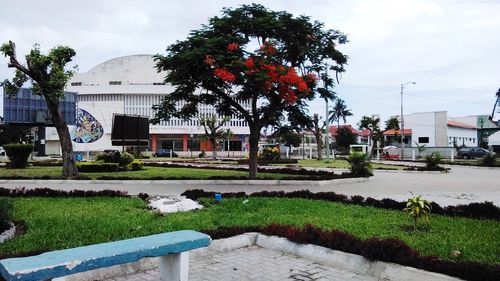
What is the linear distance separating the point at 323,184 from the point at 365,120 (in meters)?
36.8

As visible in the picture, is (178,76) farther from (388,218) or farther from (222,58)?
(388,218)

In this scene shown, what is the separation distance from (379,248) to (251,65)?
10.7 m

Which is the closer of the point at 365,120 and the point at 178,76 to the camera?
the point at 178,76

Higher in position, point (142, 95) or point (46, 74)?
point (142, 95)

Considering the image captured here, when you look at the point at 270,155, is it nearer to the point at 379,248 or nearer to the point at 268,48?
the point at 268,48

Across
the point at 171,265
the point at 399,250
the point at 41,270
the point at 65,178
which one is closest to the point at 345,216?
the point at 399,250

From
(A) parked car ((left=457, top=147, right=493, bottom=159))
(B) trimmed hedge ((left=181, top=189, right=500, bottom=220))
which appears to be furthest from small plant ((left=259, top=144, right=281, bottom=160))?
(B) trimmed hedge ((left=181, top=189, right=500, bottom=220))

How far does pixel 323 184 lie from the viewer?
58.2ft

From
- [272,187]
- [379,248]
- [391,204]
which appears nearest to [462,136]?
[272,187]

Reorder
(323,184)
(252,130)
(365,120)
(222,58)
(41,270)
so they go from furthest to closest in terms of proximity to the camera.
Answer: (365,120) → (252,130) → (323,184) → (222,58) → (41,270)

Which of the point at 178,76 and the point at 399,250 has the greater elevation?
the point at 178,76

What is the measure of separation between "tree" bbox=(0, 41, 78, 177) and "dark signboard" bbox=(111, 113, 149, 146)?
136 inches

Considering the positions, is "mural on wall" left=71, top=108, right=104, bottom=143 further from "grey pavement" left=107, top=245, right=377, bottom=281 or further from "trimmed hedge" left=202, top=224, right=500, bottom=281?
"grey pavement" left=107, top=245, right=377, bottom=281

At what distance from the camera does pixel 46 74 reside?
18.5m
